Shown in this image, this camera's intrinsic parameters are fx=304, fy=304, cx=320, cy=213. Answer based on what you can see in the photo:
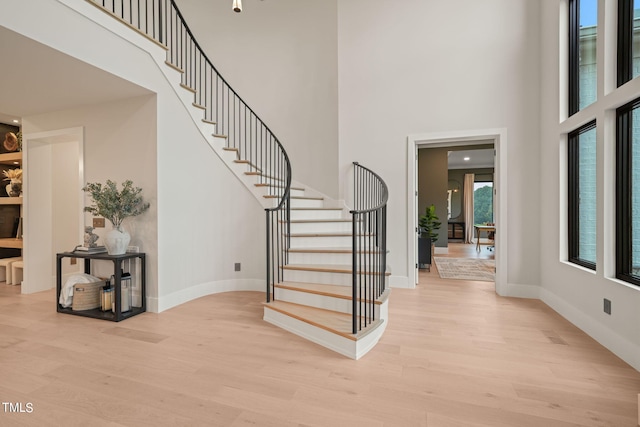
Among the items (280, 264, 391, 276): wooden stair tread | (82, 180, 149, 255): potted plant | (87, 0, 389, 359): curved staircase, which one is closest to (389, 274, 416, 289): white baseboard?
(87, 0, 389, 359): curved staircase

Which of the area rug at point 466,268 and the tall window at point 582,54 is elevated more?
the tall window at point 582,54

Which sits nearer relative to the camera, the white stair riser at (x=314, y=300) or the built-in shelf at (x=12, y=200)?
the white stair riser at (x=314, y=300)

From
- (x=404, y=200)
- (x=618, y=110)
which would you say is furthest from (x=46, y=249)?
(x=618, y=110)

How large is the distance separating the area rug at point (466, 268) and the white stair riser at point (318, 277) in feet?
9.23

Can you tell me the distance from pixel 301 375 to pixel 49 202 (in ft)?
16.0

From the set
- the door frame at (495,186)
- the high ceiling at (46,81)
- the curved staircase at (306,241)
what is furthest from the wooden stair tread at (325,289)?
the high ceiling at (46,81)

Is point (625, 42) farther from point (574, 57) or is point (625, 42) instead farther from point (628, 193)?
point (628, 193)

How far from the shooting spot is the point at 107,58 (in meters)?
2.96

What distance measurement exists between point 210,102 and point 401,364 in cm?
550

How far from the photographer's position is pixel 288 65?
5.64m

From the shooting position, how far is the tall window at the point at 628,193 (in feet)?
8.21

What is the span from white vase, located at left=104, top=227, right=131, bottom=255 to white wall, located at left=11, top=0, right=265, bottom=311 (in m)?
0.22

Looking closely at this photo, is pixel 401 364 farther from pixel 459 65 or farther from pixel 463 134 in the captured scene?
pixel 459 65

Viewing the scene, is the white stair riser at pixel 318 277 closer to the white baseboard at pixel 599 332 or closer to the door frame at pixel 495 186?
the door frame at pixel 495 186
